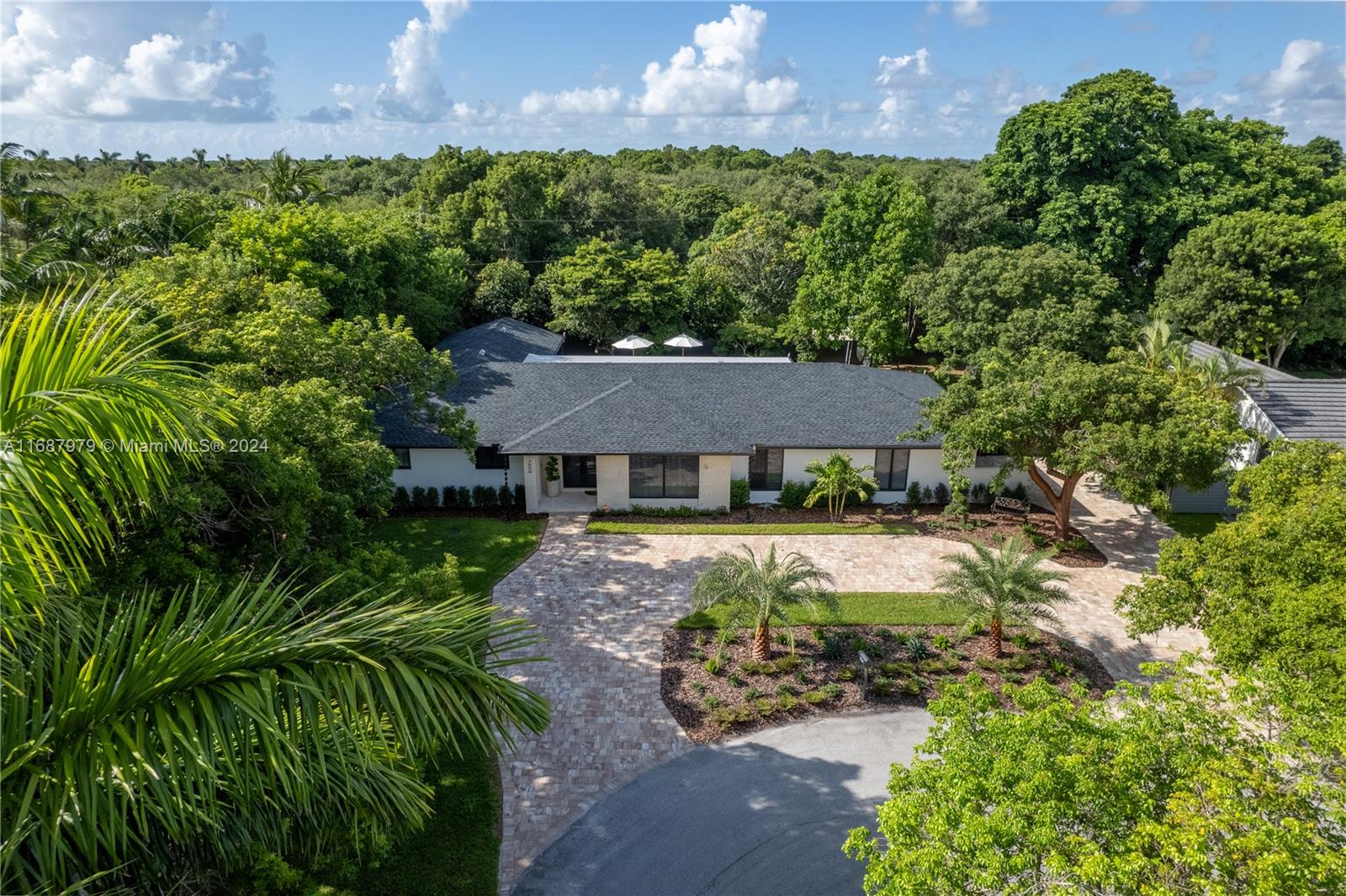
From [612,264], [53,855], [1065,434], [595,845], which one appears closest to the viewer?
[53,855]

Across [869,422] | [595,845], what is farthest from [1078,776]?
[869,422]

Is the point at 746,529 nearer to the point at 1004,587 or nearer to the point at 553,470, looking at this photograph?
the point at 553,470

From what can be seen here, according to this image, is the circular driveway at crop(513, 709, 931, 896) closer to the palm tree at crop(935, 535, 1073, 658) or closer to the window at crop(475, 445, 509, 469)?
the palm tree at crop(935, 535, 1073, 658)

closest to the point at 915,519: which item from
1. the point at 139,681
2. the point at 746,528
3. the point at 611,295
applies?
the point at 746,528

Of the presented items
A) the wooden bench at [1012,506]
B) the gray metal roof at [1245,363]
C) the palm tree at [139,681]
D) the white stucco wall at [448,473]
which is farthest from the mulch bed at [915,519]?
the palm tree at [139,681]

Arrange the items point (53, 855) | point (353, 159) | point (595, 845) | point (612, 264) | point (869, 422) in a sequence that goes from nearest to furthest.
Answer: point (53, 855), point (595, 845), point (869, 422), point (612, 264), point (353, 159)

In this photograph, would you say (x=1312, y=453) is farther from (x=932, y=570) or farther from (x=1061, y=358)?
(x=932, y=570)
